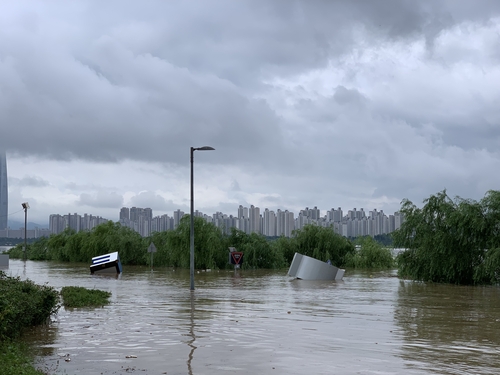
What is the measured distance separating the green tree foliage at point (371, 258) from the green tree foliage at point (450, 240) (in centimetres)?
1993

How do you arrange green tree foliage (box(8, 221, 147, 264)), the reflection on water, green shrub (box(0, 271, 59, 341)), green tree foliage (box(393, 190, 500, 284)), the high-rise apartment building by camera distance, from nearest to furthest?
1. green shrub (box(0, 271, 59, 341))
2. the reflection on water
3. green tree foliage (box(393, 190, 500, 284))
4. green tree foliage (box(8, 221, 147, 264))
5. the high-rise apartment building

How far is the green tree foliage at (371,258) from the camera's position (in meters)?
58.5

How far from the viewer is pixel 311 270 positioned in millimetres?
38844

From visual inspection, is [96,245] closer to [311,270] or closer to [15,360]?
[311,270]

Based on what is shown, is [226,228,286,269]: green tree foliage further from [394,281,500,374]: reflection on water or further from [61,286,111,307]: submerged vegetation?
[61,286,111,307]: submerged vegetation

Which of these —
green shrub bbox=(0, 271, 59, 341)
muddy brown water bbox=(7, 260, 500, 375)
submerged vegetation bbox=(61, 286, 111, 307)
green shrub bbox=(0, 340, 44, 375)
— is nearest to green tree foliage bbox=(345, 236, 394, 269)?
muddy brown water bbox=(7, 260, 500, 375)

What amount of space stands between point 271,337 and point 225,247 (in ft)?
137

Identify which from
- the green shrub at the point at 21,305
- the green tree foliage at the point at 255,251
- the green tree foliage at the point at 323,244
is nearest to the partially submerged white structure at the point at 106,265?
the green tree foliage at the point at 255,251

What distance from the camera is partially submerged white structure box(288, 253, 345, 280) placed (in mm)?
38844

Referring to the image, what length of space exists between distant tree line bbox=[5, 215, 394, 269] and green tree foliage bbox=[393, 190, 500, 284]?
19.5 metres

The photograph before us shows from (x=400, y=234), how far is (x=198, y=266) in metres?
20.8

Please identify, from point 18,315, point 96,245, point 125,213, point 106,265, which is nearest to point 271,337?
point 18,315

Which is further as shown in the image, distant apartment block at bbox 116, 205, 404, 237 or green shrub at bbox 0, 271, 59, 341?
distant apartment block at bbox 116, 205, 404, 237

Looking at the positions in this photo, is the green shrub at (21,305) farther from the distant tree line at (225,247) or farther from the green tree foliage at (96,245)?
the green tree foliage at (96,245)
